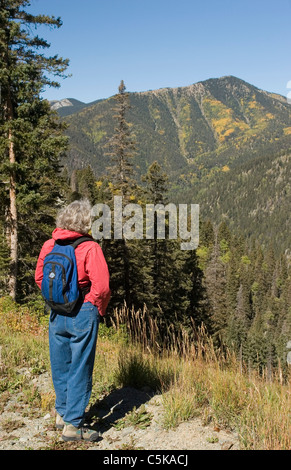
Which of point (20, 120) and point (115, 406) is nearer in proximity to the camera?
point (115, 406)

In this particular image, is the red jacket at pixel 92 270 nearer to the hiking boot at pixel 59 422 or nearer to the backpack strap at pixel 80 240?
the backpack strap at pixel 80 240

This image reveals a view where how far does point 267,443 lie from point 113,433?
151 cm

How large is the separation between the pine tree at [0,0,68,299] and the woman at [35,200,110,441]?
952 centimetres

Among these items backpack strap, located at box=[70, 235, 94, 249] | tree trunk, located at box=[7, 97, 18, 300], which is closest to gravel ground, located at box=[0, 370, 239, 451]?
backpack strap, located at box=[70, 235, 94, 249]

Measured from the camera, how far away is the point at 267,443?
9.87ft

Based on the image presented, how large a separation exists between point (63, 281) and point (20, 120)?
10277mm

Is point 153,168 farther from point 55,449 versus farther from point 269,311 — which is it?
point 269,311

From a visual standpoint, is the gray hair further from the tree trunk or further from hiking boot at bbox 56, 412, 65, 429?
the tree trunk

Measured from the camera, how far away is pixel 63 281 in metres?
3.28

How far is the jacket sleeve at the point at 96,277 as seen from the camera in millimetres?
3303

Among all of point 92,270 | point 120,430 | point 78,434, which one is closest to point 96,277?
point 92,270

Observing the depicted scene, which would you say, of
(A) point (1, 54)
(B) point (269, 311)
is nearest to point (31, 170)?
(A) point (1, 54)

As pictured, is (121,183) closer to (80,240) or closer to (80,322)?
(80,240)

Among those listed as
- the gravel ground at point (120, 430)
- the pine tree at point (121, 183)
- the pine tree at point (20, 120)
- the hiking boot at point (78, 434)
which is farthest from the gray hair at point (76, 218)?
the pine tree at point (121, 183)
